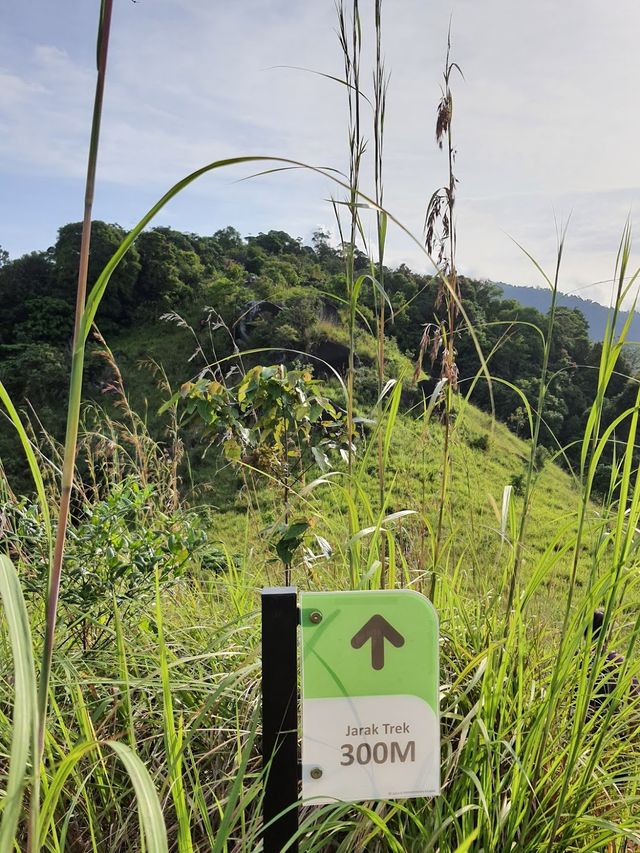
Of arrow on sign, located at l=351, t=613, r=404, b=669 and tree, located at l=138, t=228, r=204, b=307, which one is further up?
tree, located at l=138, t=228, r=204, b=307

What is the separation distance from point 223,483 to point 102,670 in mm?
10390

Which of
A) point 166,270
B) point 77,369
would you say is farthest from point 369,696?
point 166,270

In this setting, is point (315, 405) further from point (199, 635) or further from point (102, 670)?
point (102, 670)

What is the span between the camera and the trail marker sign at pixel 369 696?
0.78 metres

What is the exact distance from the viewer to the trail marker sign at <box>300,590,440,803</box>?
0.78m

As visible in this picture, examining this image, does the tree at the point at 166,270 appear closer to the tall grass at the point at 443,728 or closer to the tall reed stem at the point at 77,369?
the tall grass at the point at 443,728

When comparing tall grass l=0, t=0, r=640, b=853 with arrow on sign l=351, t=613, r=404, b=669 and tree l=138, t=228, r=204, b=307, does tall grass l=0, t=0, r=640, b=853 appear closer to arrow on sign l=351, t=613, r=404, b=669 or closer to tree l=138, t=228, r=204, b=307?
arrow on sign l=351, t=613, r=404, b=669

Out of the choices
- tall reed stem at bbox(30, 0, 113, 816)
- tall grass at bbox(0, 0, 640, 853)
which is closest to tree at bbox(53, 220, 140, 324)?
tall grass at bbox(0, 0, 640, 853)

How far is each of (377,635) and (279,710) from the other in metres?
0.15

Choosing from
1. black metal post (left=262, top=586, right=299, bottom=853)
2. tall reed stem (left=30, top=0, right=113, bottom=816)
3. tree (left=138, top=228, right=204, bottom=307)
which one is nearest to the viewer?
tall reed stem (left=30, top=0, right=113, bottom=816)

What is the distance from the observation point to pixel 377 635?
2.60ft

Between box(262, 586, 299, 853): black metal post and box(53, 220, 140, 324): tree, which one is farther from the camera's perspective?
box(53, 220, 140, 324): tree

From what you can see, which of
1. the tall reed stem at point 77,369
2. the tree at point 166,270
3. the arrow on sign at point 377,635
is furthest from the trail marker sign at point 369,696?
the tree at point 166,270

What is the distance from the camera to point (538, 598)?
1.59 meters
